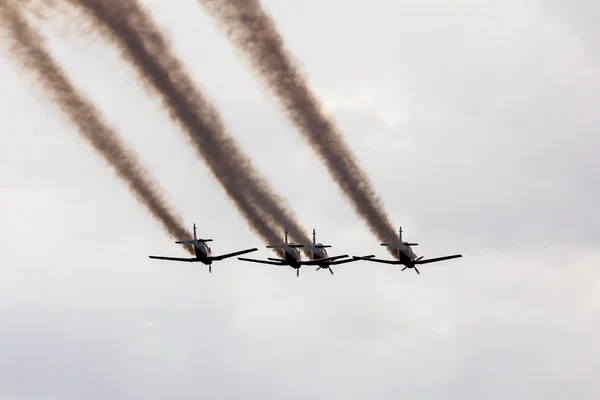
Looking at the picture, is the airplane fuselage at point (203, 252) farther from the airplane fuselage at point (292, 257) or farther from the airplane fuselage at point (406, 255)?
the airplane fuselage at point (406, 255)

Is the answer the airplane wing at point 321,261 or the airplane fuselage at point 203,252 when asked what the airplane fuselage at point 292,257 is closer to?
the airplane wing at point 321,261

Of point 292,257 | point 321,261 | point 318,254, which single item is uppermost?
point 318,254

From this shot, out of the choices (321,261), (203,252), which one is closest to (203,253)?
(203,252)

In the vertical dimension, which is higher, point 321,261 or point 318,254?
point 318,254

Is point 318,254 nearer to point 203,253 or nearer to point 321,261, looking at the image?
point 321,261

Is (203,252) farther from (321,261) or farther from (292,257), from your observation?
(321,261)

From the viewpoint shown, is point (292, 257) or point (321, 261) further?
point (321, 261)

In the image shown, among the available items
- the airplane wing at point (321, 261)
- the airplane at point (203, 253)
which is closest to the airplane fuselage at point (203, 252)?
the airplane at point (203, 253)

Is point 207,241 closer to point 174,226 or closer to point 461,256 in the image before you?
point 174,226

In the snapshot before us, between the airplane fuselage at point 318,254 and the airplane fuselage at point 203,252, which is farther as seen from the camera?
the airplane fuselage at point 318,254

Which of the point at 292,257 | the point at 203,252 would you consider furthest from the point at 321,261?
the point at 203,252

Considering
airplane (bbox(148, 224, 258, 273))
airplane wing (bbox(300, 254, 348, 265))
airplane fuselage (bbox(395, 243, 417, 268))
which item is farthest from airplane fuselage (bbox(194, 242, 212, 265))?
airplane fuselage (bbox(395, 243, 417, 268))

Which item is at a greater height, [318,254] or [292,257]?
[318,254]

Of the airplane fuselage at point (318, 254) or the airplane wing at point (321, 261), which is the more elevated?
the airplane fuselage at point (318, 254)
